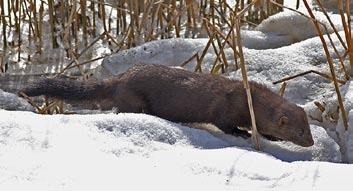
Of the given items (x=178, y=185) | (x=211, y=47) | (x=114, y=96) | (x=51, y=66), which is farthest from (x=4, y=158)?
(x=51, y=66)

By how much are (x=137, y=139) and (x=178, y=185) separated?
0.47m

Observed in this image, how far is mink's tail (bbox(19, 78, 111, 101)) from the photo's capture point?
13.0ft

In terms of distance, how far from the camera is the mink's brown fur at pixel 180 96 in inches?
155

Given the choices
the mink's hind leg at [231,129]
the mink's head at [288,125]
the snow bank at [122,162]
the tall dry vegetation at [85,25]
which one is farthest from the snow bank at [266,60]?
the snow bank at [122,162]

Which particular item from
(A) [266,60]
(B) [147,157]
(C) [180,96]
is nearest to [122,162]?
(B) [147,157]

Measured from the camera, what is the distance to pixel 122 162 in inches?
113

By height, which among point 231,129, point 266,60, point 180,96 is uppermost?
point 266,60

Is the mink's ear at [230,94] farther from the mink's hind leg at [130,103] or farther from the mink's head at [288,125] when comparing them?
the mink's hind leg at [130,103]

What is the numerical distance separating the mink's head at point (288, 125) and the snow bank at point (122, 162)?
52 centimetres

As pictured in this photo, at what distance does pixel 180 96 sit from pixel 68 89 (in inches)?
21.3

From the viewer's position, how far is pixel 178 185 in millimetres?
2701

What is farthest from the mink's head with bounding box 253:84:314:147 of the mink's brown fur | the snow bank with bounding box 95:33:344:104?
the snow bank with bounding box 95:33:344:104

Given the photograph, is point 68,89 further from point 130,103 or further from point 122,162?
point 122,162

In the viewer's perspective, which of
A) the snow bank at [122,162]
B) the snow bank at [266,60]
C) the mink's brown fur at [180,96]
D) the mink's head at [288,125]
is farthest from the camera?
the snow bank at [266,60]
